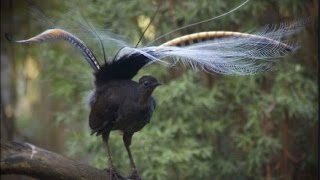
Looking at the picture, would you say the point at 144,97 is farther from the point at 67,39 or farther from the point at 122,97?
the point at 67,39

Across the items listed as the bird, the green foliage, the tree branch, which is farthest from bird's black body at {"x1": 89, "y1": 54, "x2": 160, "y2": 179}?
the green foliage

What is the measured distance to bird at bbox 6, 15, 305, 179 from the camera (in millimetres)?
1747

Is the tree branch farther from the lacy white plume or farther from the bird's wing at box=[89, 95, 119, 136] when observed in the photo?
the lacy white plume

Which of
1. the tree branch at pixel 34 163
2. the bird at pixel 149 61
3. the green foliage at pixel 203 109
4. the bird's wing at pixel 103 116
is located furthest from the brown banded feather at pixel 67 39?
the green foliage at pixel 203 109

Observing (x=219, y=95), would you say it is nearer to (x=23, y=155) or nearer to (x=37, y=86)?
(x=37, y=86)

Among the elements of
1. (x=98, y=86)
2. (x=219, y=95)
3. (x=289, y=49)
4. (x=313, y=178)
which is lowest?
(x=313, y=178)

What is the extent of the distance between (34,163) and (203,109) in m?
1.66

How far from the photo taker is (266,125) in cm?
316

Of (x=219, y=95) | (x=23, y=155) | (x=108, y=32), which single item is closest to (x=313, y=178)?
(x=219, y=95)

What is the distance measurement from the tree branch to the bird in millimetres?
277

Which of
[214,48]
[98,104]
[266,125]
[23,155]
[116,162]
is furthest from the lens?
[266,125]

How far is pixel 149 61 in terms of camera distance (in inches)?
71.9

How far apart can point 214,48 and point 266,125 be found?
58.1 inches

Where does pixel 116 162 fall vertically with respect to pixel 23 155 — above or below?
below
